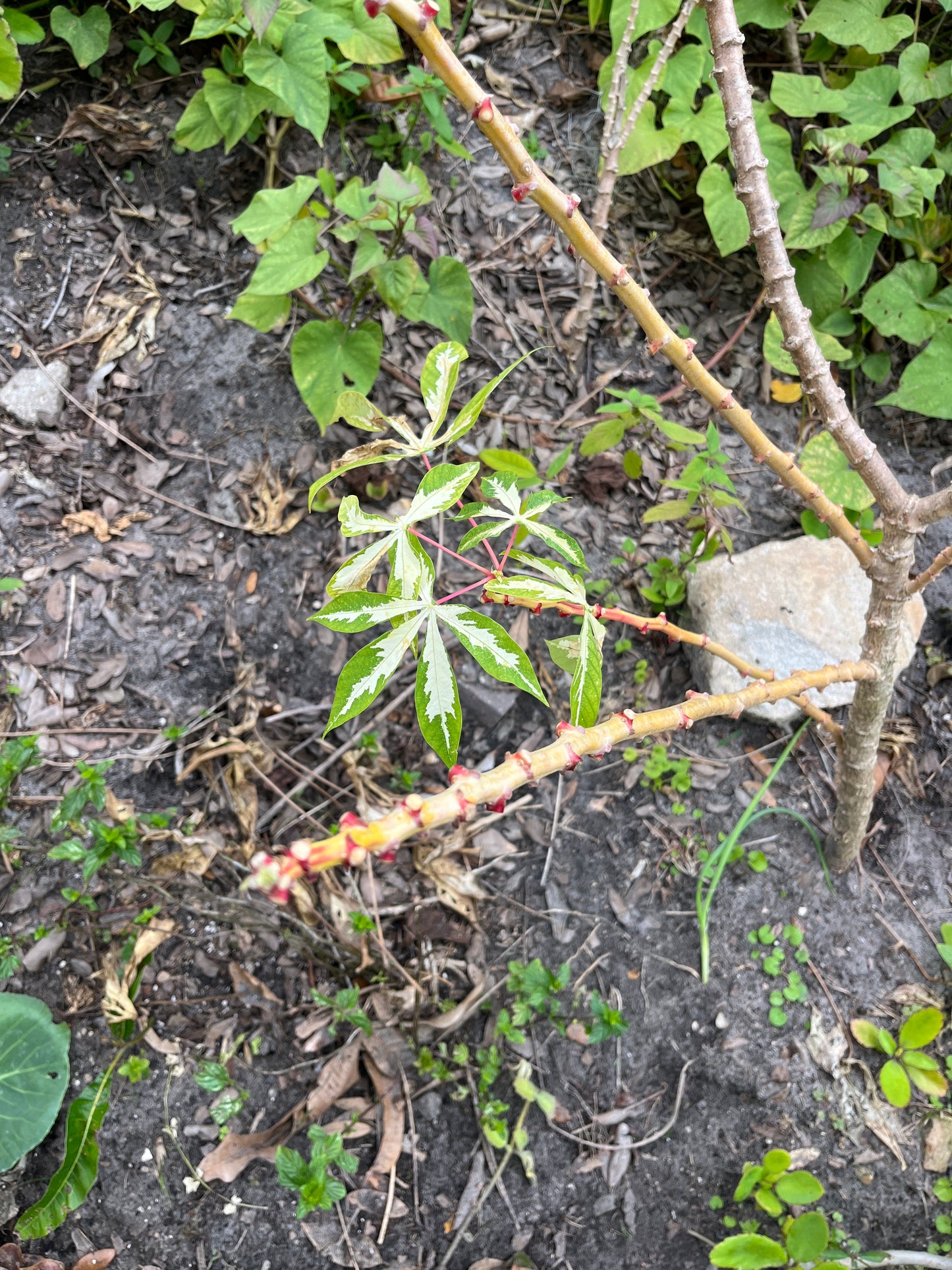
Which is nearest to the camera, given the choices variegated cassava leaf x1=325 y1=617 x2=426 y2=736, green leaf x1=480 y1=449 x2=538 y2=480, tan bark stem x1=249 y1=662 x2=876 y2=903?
tan bark stem x1=249 y1=662 x2=876 y2=903

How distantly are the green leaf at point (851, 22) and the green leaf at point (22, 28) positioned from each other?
1.94m

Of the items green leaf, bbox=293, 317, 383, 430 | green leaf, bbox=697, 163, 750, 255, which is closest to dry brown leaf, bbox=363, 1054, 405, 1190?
green leaf, bbox=293, 317, 383, 430

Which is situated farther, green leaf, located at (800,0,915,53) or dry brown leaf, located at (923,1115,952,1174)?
green leaf, located at (800,0,915,53)

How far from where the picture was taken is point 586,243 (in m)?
1.01

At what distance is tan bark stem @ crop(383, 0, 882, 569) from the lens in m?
0.78

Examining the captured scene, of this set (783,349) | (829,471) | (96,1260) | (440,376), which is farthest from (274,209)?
(96,1260)

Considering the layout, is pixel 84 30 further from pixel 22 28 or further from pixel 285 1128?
pixel 285 1128

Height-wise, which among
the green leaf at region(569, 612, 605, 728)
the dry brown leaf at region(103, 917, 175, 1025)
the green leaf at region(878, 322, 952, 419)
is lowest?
the dry brown leaf at region(103, 917, 175, 1025)

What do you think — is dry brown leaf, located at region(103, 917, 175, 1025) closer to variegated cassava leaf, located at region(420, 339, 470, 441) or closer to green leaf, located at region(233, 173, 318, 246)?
variegated cassava leaf, located at region(420, 339, 470, 441)

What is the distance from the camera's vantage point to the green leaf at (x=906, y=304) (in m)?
2.10

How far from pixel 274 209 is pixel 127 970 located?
1710 millimetres

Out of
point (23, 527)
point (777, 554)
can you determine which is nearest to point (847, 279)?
point (777, 554)

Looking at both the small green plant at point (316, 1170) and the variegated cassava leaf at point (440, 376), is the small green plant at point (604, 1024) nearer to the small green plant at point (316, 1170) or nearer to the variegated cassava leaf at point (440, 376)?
the small green plant at point (316, 1170)

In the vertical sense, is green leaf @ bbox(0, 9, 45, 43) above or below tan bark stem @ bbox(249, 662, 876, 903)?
above
